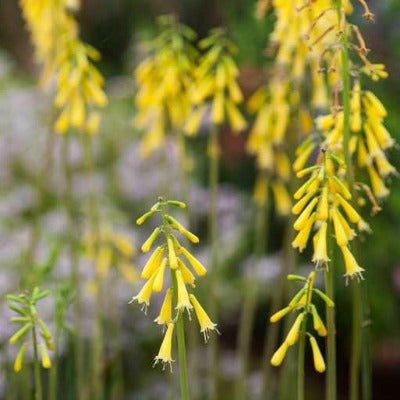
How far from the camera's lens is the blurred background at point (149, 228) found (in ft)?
22.4

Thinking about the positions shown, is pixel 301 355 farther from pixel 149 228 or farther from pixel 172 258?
pixel 149 228

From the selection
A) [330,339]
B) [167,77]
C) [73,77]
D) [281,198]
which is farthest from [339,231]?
[281,198]

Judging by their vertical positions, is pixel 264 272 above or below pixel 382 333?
above

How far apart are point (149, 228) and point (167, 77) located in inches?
159

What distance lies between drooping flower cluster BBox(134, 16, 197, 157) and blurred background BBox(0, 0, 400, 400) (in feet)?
3.69

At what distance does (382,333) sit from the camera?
23.6 ft

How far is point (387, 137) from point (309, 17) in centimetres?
78

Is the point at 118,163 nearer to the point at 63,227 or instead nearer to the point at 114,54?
the point at 63,227

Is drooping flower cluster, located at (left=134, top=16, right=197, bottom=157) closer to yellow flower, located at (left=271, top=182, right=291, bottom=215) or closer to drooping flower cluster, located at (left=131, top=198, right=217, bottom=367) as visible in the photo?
yellow flower, located at (left=271, top=182, right=291, bottom=215)

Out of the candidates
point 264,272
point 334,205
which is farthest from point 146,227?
point 334,205

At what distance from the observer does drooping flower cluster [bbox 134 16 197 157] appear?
14.4ft

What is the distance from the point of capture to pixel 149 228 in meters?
8.28

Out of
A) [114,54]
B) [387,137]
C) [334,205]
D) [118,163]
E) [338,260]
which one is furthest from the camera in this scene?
[114,54]

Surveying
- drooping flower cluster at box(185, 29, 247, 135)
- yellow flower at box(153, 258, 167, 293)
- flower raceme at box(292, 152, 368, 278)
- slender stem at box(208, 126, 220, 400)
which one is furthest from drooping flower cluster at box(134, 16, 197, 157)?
yellow flower at box(153, 258, 167, 293)
